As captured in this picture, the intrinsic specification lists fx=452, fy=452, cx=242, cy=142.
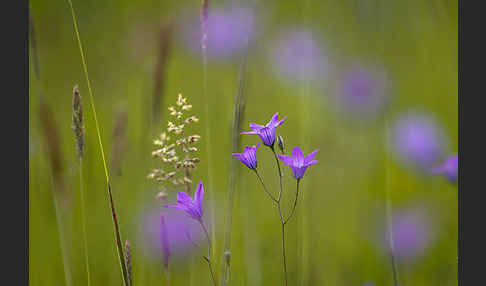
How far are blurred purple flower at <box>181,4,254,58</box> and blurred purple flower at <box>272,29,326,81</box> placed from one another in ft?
0.71

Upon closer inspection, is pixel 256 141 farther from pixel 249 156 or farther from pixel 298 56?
pixel 249 156

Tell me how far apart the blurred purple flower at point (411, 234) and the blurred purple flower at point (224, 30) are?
710 millimetres

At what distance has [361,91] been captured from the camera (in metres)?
1.60

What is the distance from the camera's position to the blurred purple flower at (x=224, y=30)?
4.96 ft

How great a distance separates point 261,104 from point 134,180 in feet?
1.83

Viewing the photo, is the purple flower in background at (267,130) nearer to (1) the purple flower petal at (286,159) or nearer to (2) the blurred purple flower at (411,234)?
(1) the purple flower petal at (286,159)

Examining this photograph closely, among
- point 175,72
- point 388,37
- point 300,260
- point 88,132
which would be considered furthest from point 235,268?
point 175,72

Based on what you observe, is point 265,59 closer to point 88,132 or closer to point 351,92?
point 351,92

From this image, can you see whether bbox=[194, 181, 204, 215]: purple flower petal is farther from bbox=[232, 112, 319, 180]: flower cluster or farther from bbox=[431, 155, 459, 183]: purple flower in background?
bbox=[431, 155, 459, 183]: purple flower in background

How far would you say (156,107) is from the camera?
855mm

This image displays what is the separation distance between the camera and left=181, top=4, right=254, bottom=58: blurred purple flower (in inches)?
59.6

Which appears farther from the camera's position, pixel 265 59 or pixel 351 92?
pixel 265 59

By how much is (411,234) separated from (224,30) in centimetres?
90

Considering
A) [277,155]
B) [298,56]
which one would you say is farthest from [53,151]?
[298,56]
